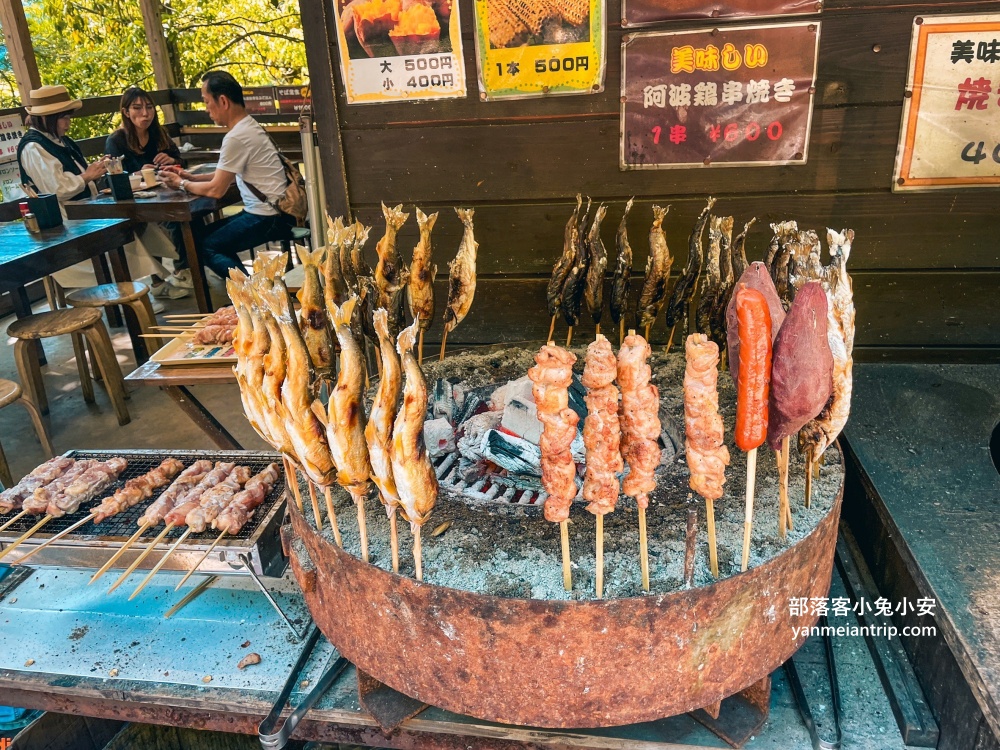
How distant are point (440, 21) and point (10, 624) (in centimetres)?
383

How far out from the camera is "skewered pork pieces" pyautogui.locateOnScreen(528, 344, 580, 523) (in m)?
2.07

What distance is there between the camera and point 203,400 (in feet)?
24.5

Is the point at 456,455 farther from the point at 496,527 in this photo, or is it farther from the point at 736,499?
the point at 736,499

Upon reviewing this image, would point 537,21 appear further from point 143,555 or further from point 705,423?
point 143,555

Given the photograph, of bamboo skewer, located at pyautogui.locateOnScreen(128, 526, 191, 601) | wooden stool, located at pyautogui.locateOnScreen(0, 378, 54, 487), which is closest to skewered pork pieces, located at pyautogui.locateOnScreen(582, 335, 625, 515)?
bamboo skewer, located at pyautogui.locateOnScreen(128, 526, 191, 601)

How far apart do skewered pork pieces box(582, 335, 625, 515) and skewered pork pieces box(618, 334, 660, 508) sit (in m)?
0.04

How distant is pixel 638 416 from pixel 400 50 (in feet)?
9.44

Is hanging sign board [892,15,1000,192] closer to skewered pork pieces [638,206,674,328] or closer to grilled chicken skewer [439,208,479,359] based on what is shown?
skewered pork pieces [638,206,674,328]

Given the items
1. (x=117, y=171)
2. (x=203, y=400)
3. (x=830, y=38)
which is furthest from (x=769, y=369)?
(x=117, y=171)

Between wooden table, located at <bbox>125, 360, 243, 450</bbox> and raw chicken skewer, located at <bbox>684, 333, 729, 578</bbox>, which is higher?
raw chicken skewer, located at <bbox>684, 333, 729, 578</bbox>

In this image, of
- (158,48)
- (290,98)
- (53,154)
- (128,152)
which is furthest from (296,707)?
(158,48)

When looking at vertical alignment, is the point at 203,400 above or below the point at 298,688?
below

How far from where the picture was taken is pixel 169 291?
10148mm

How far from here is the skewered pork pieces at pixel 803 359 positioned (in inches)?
82.7
